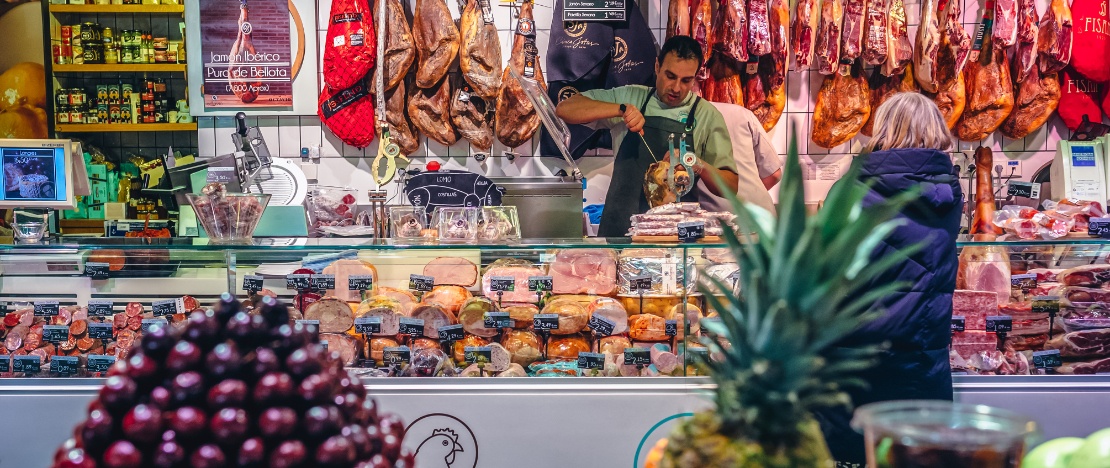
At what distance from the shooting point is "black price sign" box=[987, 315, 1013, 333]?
2.88m

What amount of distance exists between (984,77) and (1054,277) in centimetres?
345

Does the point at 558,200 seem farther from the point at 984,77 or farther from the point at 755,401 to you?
the point at 984,77

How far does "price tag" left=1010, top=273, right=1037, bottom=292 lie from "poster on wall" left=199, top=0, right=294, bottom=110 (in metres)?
5.19

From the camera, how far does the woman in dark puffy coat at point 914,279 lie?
96.2 inches

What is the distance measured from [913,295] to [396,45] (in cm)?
442

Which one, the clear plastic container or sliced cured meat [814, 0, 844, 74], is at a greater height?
sliced cured meat [814, 0, 844, 74]

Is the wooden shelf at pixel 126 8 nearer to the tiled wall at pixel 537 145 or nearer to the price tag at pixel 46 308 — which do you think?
the tiled wall at pixel 537 145

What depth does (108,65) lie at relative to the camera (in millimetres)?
6137

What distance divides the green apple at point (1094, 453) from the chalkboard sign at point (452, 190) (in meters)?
3.38

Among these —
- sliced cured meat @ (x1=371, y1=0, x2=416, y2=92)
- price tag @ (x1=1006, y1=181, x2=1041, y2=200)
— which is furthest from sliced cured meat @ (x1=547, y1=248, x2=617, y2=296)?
sliced cured meat @ (x1=371, y1=0, x2=416, y2=92)

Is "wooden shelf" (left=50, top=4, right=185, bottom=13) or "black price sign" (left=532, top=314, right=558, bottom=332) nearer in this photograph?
"black price sign" (left=532, top=314, right=558, bottom=332)

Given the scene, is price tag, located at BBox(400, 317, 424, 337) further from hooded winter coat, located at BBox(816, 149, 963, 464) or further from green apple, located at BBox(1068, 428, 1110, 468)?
green apple, located at BBox(1068, 428, 1110, 468)

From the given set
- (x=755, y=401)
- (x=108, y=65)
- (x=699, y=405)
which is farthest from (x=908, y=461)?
(x=108, y=65)

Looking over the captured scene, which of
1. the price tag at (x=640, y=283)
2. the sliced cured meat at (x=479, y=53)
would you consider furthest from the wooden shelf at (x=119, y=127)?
the price tag at (x=640, y=283)
